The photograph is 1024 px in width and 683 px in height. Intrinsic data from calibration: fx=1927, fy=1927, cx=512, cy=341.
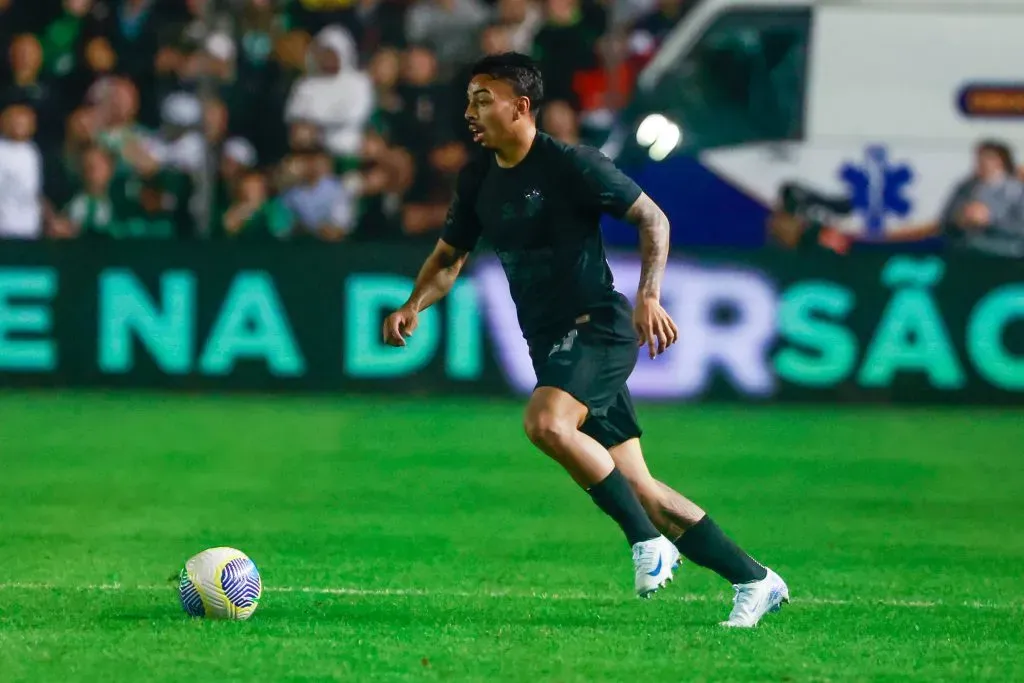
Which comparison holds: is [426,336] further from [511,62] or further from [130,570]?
[511,62]

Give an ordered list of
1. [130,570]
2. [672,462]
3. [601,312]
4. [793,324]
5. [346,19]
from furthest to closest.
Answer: [346,19] → [793,324] → [672,462] → [130,570] → [601,312]

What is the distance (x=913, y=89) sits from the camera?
56.7ft

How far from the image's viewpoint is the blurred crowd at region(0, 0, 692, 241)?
16.4m

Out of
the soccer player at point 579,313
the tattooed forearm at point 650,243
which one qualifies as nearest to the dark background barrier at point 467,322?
the soccer player at point 579,313

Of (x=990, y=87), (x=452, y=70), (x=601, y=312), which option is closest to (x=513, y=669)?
(x=601, y=312)

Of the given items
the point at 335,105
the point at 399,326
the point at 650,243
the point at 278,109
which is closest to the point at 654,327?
the point at 650,243

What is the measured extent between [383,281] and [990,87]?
577 cm

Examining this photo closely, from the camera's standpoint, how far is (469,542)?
30.5ft

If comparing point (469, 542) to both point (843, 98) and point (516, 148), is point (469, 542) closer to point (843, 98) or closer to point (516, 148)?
point (516, 148)

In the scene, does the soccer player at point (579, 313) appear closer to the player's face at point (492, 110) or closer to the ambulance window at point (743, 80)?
the player's face at point (492, 110)

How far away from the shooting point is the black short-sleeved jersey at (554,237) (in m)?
7.29

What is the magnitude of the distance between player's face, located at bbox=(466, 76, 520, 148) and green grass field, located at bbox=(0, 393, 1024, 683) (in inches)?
71.6

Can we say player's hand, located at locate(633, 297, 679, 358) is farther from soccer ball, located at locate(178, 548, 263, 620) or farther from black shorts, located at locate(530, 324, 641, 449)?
soccer ball, located at locate(178, 548, 263, 620)

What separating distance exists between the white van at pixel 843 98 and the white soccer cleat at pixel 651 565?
9942 mm
